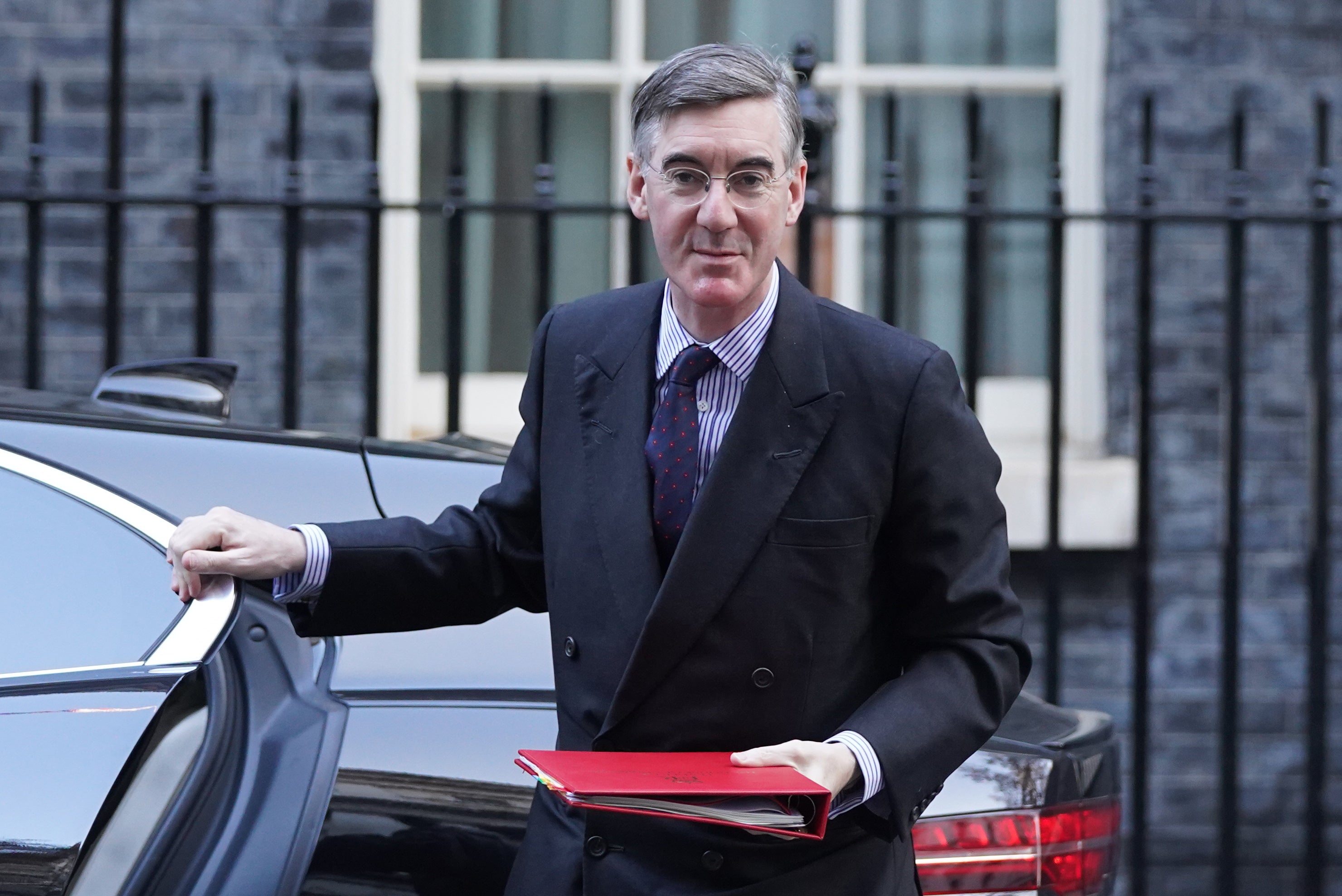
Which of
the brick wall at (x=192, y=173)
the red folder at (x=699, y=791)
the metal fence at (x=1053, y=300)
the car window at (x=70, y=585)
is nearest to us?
the red folder at (x=699, y=791)

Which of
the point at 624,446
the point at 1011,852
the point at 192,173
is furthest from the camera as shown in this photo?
the point at 192,173

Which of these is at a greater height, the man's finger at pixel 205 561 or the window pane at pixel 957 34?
the window pane at pixel 957 34

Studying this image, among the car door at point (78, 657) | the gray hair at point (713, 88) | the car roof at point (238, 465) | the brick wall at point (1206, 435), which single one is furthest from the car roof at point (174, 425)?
the brick wall at point (1206, 435)

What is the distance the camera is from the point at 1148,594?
4.28 metres

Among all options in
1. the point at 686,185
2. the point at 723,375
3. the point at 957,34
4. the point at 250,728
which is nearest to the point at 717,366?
the point at 723,375

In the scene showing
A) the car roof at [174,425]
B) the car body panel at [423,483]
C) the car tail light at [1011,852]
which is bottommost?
the car tail light at [1011,852]

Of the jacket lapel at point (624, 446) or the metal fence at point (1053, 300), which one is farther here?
the metal fence at point (1053, 300)

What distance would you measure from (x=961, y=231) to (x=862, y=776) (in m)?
4.06

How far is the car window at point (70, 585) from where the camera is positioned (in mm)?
1902

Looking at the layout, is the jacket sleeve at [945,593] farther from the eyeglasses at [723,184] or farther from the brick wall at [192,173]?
the brick wall at [192,173]

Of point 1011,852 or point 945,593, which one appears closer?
point 945,593

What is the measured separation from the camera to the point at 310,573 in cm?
186

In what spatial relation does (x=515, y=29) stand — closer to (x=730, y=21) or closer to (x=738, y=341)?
(x=730, y=21)

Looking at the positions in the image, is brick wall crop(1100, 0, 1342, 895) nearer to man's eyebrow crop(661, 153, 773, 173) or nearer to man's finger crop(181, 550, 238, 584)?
man's eyebrow crop(661, 153, 773, 173)
